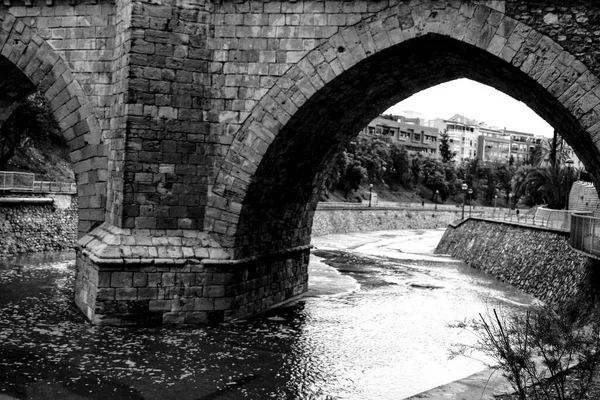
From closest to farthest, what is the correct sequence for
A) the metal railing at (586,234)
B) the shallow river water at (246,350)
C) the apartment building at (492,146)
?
the shallow river water at (246,350) < the metal railing at (586,234) < the apartment building at (492,146)

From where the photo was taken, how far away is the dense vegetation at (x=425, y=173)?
63000mm

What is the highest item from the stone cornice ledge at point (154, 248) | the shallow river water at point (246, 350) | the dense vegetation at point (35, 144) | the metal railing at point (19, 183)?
the dense vegetation at point (35, 144)

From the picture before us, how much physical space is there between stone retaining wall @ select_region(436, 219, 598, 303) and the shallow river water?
1383 mm

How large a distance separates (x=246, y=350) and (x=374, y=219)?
44633 mm

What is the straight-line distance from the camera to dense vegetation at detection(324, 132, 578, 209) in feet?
207

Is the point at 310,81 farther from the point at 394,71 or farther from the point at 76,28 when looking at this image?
the point at 76,28

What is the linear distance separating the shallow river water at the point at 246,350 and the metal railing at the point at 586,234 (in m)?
2.77

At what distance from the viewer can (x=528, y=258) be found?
24031 millimetres

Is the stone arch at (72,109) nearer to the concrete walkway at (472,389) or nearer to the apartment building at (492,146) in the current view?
the concrete walkway at (472,389)

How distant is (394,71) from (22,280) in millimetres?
11870

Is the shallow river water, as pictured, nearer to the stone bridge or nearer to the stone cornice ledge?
the stone bridge

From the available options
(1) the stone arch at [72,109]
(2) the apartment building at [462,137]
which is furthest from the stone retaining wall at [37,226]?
(2) the apartment building at [462,137]

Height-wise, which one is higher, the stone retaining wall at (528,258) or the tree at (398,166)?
the tree at (398,166)

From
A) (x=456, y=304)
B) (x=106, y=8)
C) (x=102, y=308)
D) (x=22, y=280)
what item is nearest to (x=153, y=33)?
(x=106, y=8)
